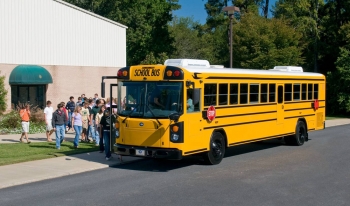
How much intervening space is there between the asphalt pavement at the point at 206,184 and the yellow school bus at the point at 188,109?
28.2 inches

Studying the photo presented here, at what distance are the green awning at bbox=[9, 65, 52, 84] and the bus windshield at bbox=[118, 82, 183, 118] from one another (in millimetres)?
17960

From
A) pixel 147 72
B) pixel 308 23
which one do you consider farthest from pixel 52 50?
pixel 308 23

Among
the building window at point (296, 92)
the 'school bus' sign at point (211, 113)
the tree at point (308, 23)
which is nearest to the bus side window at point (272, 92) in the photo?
the building window at point (296, 92)

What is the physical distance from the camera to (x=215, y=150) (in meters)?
14.7

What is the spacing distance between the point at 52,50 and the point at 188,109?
72.3 ft

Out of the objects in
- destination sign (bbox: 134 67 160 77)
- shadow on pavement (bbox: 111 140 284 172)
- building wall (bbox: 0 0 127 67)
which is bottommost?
shadow on pavement (bbox: 111 140 284 172)

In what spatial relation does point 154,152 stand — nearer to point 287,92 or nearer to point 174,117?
point 174,117

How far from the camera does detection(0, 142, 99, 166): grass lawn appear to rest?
15.3m

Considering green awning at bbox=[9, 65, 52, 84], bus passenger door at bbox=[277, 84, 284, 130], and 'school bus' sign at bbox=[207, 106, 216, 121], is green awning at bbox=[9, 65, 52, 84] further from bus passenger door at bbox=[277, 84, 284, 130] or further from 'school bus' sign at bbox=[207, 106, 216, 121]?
'school bus' sign at bbox=[207, 106, 216, 121]

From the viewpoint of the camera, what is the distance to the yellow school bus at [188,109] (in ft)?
43.4

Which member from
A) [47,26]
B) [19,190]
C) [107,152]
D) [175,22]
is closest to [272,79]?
[107,152]

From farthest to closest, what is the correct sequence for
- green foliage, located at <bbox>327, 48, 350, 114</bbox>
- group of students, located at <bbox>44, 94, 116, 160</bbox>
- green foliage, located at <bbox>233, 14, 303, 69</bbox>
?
green foliage, located at <bbox>327, 48, 350, 114</bbox> → green foliage, located at <bbox>233, 14, 303, 69</bbox> → group of students, located at <bbox>44, 94, 116, 160</bbox>

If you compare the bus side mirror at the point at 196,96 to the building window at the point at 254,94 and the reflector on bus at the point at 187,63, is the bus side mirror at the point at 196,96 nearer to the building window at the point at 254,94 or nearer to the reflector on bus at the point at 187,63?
the reflector on bus at the point at 187,63

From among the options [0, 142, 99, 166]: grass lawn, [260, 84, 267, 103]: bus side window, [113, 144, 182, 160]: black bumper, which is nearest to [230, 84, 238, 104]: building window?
[260, 84, 267, 103]: bus side window
